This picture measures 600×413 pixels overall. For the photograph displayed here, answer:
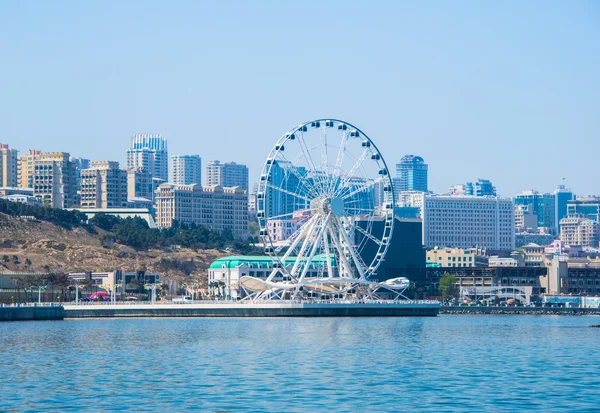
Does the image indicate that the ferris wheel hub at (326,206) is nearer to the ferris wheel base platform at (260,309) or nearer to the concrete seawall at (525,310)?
the ferris wheel base platform at (260,309)

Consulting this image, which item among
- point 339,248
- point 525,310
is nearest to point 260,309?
point 339,248

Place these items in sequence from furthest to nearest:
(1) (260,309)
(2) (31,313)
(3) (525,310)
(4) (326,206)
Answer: (3) (525,310), (4) (326,206), (1) (260,309), (2) (31,313)

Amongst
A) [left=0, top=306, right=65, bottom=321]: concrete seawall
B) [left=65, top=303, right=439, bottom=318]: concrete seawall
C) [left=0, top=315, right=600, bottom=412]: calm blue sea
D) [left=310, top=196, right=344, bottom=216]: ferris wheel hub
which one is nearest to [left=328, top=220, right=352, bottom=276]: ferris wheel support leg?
[left=310, top=196, right=344, bottom=216]: ferris wheel hub

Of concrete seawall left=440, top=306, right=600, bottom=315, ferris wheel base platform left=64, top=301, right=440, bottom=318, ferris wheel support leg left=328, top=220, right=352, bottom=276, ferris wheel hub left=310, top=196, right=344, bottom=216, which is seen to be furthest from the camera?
concrete seawall left=440, top=306, right=600, bottom=315

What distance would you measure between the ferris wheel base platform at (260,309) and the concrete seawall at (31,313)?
9.01m

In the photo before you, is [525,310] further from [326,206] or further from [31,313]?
[31,313]

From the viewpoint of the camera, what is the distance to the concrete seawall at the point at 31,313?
138125mm

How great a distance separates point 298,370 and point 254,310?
78.8 meters

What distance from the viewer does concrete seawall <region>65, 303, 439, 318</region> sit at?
148625 mm

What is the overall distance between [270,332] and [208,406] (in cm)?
5741

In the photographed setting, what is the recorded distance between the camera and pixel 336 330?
116m

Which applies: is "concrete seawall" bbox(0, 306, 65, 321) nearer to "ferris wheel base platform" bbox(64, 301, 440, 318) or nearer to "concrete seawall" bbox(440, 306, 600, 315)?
"ferris wheel base platform" bbox(64, 301, 440, 318)

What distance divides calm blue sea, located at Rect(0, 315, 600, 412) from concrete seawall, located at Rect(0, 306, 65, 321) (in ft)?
66.0

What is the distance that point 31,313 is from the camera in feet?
463
